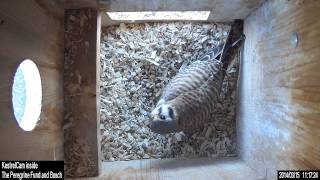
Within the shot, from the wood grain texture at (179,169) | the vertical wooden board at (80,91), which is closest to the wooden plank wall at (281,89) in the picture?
the wood grain texture at (179,169)

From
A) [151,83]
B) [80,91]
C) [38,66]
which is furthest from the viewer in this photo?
[151,83]

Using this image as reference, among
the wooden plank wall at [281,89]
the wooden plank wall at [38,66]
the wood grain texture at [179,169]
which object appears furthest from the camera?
the wood grain texture at [179,169]

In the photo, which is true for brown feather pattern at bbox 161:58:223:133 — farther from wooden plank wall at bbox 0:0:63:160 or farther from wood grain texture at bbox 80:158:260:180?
wooden plank wall at bbox 0:0:63:160

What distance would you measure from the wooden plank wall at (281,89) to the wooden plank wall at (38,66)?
25.6 inches

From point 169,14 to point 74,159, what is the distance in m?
0.66

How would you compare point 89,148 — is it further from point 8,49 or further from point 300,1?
point 300,1

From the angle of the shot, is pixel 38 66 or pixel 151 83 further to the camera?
pixel 151 83

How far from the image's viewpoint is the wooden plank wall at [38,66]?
0.80 meters

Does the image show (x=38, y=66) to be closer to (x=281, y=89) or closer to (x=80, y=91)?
(x=80, y=91)

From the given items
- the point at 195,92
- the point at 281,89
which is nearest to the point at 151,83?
the point at 195,92

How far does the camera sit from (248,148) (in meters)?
1.46

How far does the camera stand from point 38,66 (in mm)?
1060

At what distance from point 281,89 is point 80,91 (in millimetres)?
639

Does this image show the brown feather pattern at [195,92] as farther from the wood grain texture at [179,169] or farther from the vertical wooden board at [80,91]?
the vertical wooden board at [80,91]
